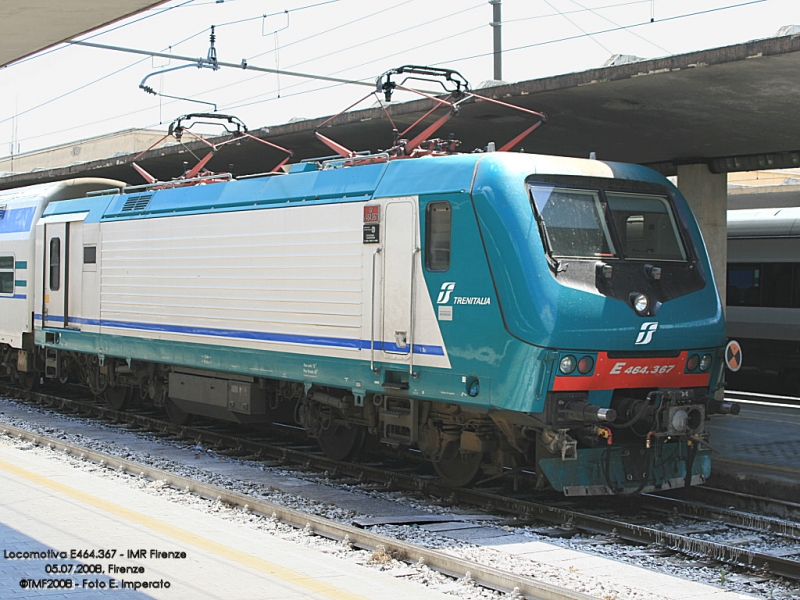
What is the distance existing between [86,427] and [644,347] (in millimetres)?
9168

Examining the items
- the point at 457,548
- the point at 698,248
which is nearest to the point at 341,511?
the point at 457,548

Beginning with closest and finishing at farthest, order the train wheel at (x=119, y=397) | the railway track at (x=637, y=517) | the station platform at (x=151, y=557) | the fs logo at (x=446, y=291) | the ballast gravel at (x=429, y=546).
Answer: the station platform at (x=151, y=557)
the ballast gravel at (x=429, y=546)
the railway track at (x=637, y=517)
the fs logo at (x=446, y=291)
the train wheel at (x=119, y=397)

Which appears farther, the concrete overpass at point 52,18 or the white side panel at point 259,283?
the white side panel at point 259,283

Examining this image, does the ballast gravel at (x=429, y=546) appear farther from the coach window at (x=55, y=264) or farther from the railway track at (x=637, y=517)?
A: the coach window at (x=55, y=264)

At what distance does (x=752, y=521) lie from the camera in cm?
880

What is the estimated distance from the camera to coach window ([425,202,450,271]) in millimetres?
9116

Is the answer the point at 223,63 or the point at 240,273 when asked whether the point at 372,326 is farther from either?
the point at 223,63

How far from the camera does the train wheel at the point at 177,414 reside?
14383 millimetres

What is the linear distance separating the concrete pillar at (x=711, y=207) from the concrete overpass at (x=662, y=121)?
0.02m

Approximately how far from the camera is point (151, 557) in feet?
22.1

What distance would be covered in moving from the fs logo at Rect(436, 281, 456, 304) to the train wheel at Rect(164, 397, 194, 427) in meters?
6.43

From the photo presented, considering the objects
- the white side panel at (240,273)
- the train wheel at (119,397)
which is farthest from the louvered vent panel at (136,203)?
the train wheel at (119,397)

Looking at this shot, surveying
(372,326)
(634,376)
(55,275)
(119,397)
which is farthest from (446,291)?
(55,275)

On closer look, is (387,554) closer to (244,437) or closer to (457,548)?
(457,548)
